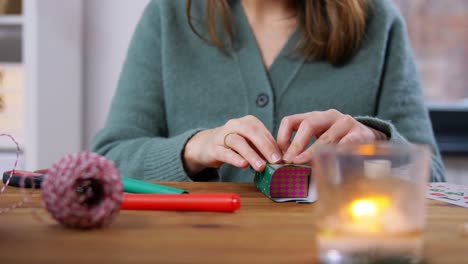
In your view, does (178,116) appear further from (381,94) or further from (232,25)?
(381,94)

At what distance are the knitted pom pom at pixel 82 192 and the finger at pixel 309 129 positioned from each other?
24 cm

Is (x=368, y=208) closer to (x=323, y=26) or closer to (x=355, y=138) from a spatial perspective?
(x=355, y=138)

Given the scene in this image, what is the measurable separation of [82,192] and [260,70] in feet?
2.18

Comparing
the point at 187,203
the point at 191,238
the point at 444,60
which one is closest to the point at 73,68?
the point at 444,60

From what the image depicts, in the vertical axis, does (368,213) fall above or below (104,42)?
below

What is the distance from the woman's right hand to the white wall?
101 centimetres

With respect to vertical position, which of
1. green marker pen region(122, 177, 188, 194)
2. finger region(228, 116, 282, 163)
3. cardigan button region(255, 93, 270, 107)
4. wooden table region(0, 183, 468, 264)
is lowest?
wooden table region(0, 183, 468, 264)

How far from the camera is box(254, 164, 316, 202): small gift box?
0.63 metres

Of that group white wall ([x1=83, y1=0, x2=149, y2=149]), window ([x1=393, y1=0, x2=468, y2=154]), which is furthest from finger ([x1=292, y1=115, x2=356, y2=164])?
white wall ([x1=83, y1=0, x2=149, y2=149])

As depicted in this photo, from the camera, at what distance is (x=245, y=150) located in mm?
715

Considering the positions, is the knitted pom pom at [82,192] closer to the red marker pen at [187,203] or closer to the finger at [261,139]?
the red marker pen at [187,203]

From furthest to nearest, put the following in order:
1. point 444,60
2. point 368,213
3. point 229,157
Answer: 1. point 444,60
2. point 229,157
3. point 368,213

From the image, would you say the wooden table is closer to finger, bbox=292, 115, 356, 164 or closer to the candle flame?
the candle flame

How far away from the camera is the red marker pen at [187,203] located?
21.4 inches
